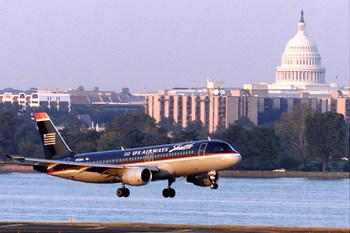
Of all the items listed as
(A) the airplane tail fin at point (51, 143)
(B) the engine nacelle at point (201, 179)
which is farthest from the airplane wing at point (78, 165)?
(A) the airplane tail fin at point (51, 143)

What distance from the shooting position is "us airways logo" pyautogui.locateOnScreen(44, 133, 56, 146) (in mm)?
129250

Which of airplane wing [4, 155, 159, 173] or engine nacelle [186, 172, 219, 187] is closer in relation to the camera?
engine nacelle [186, 172, 219, 187]

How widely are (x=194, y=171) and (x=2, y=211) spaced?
4977 cm

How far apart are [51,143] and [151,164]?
44.0 ft

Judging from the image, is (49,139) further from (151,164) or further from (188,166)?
(188,166)

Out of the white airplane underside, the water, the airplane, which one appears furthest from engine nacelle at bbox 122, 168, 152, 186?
the water

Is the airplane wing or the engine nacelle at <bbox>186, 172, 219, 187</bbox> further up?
the airplane wing

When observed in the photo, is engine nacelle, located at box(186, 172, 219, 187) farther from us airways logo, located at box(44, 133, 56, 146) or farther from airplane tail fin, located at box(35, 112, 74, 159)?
us airways logo, located at box(44, 133, 56, 146)

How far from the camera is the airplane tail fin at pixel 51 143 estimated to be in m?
129

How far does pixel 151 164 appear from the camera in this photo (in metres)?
118

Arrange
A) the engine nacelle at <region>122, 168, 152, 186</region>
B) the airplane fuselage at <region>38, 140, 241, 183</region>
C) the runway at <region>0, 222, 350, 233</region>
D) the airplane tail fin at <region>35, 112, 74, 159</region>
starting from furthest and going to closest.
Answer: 1. the airplane tail fin at <region>35, 112, 74, 159</region>
2. the engine nacelle at <region>122, 168, 152, 186</region>
3. the airplane fuselage at <region>38, 140, 241, 183</region>
4. the runway at <region>0, 222, 350, 233</region>

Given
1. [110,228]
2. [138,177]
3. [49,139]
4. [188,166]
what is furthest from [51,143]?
[188,166]

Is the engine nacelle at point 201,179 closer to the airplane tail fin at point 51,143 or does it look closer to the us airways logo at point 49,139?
the airplane tail fin at point 51,143

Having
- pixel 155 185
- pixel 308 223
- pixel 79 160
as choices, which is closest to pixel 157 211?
pixel 155 185
